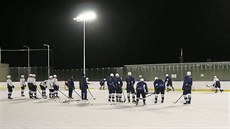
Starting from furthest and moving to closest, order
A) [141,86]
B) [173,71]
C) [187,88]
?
[173,71], [187,88], [141,86]

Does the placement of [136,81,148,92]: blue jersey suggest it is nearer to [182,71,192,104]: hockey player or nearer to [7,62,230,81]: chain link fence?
[182,71,192,104]: hockey player

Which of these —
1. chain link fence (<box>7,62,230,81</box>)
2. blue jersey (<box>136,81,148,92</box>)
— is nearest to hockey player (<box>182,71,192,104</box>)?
blue jersey (<box>136,81,148,92</box>)

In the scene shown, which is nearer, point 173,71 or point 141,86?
point 141,86

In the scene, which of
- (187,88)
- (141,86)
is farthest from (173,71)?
→ (141,86)

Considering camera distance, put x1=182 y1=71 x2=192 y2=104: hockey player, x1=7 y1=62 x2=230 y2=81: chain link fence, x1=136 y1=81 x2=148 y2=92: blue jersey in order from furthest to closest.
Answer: x1=7 y1=62 x2=230 y2=81: chain link fence → x1=182 y1=71 x2=192 y2=104: hockey player → x1=136 y1=81 x2=148 y2=92: blue jersey

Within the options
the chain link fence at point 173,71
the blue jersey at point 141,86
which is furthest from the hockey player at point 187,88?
the chain link fence at point 173,71

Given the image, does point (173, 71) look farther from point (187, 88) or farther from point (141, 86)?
point (141, 86)

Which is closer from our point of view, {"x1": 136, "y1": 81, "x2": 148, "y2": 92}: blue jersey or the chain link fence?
{"x1": 136, "y1": 81, "x2": 148, "y2": 92}: blue jersey

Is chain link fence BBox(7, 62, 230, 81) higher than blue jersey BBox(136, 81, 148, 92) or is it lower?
higher

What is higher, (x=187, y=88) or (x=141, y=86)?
(x=141, y=86)

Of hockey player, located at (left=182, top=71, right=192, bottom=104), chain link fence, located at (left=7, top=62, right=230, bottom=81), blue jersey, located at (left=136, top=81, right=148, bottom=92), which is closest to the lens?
blue jersey, located at (left=136, top=81, right=148, bottom=92)

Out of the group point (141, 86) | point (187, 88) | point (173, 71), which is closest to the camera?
point (141, 86)

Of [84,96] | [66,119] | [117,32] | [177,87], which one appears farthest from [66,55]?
[66,119]

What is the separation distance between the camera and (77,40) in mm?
51531
